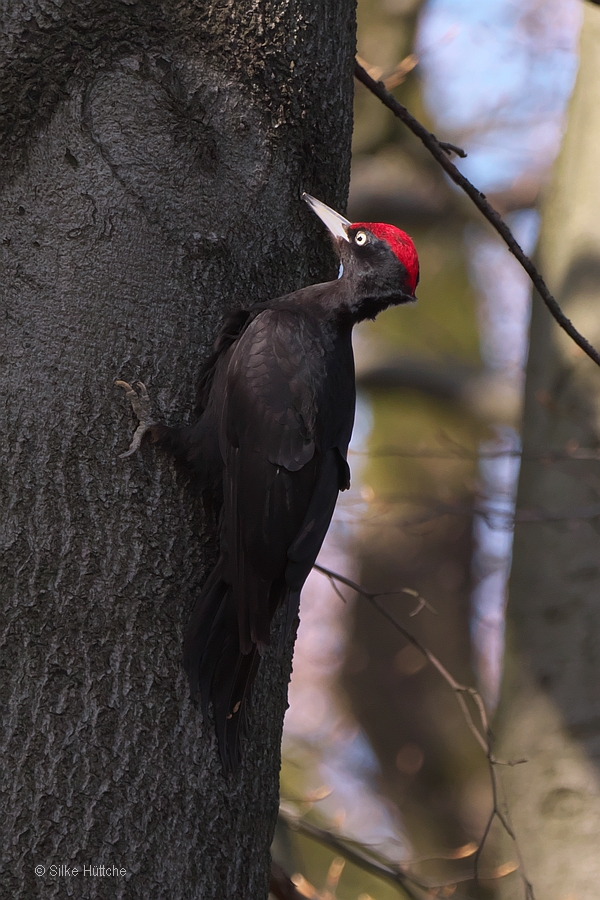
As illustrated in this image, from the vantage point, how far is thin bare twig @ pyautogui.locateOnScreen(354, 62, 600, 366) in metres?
2.07

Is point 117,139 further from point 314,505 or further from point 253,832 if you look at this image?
point 253,832

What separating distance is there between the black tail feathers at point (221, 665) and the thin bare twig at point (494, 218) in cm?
105

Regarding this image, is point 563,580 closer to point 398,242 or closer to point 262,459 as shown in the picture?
point 398,242

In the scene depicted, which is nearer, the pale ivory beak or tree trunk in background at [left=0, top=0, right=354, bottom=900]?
tree trunk in background at [left=0, top=0, right=354, bottom=900]

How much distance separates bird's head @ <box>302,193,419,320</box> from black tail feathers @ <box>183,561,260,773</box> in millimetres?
929

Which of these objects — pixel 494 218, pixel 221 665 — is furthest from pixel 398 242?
pixel 221 665

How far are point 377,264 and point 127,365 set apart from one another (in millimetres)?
900

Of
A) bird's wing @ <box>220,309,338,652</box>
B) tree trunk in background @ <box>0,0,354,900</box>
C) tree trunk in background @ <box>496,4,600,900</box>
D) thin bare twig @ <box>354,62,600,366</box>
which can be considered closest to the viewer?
tree trunk in background @ <box>0,0,354,900</box>

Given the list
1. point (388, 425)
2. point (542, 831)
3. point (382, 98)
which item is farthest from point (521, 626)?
point (388, 425)

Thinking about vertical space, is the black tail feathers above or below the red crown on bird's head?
below

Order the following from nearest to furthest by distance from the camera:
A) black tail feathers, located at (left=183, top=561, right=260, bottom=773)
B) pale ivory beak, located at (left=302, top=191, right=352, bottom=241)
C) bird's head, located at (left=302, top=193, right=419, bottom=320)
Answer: black tail feathers, located at (left=183, top=561, right=260, bottom=773)
pale ivory beak, located at (left=302, top=191, right=352, bottom=241)
bird's head, located at (left=302, top=193, right=419, bottom=320)

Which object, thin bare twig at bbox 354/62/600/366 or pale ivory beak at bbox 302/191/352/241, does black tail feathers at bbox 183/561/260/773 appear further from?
thin bare twig at bbox 354/62/600/366

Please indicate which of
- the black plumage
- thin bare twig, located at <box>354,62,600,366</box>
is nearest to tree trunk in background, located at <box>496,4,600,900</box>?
thin bare twig, located at <box>354,62,600,366</box>

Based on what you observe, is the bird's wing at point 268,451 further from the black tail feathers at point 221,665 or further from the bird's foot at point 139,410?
the bird's foot at point 139,410
